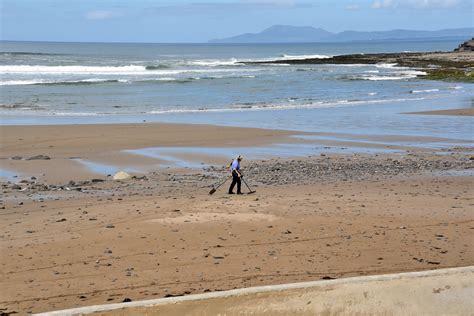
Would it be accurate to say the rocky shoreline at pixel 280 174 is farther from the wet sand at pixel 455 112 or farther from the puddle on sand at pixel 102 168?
the wet sand at pixel 455 112

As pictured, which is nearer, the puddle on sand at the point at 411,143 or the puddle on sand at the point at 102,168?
the puddle on sand at the point at 102,168

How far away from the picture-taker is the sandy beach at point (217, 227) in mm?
6992

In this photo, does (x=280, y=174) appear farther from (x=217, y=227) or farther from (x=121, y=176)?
(x=217, y=227)

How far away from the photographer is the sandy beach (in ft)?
22.9

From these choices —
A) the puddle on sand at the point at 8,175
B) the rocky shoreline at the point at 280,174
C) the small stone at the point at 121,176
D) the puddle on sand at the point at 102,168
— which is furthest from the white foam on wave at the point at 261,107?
the small stone at the point at 121,176

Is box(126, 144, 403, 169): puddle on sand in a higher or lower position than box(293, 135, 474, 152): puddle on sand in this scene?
higher

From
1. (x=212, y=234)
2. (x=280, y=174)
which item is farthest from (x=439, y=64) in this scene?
(x=212, y=234)

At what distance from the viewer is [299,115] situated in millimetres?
26000

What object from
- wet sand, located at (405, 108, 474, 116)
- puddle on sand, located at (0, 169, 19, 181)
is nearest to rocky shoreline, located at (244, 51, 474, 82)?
wet sand, located at (405, 108, 474, 116)

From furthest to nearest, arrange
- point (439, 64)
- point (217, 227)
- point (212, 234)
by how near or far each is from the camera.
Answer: point (439, 64) < point (217, 227) < point (212, 234)

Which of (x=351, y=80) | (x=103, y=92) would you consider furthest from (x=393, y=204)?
(x=351, y=80)

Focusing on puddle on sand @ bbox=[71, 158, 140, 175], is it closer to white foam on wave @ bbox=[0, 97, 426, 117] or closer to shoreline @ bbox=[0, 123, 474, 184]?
shoreline @ bbox=[0, 123, 474, 184]

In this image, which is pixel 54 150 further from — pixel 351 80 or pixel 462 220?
pixel 351 80

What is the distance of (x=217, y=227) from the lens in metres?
8.85
